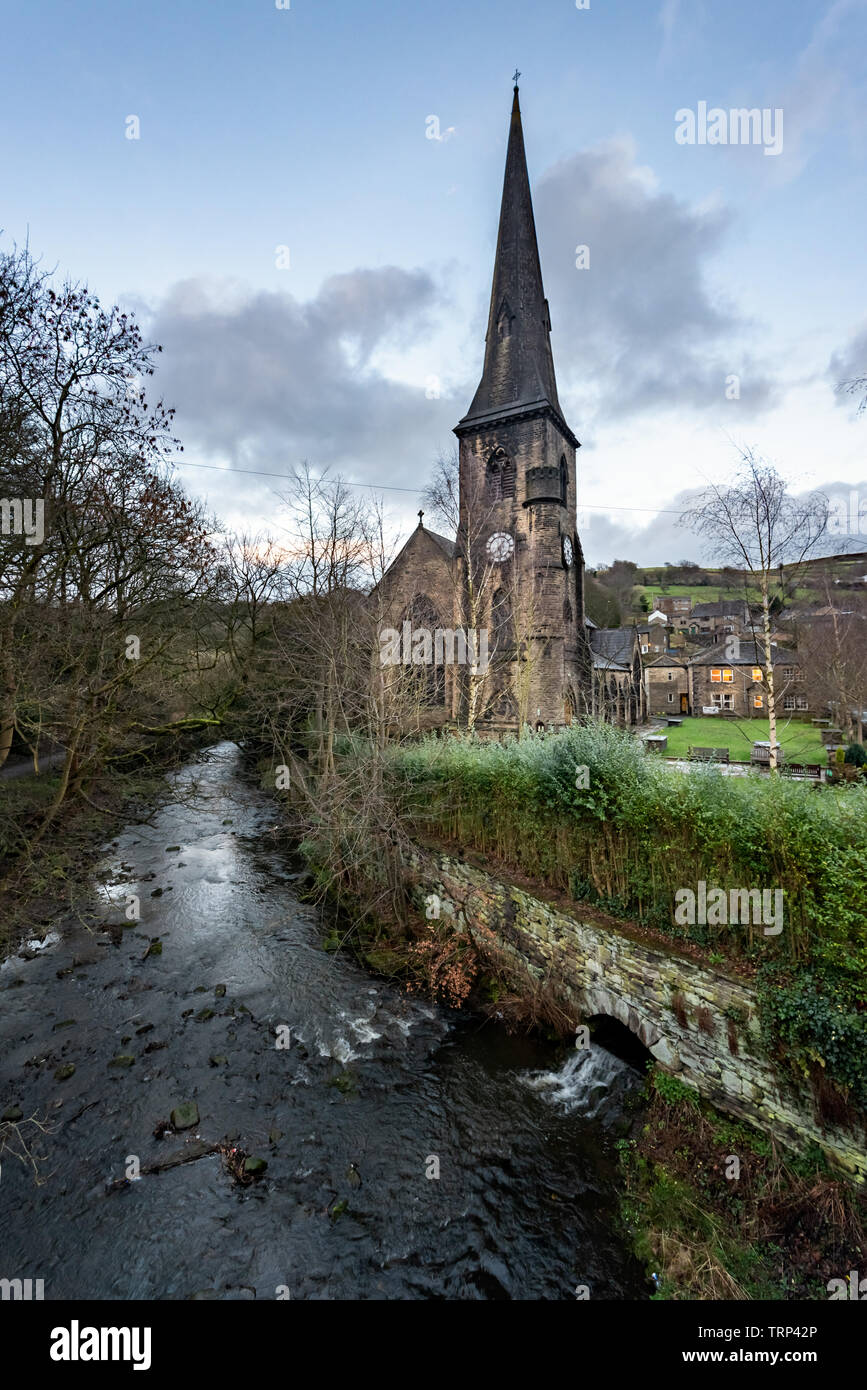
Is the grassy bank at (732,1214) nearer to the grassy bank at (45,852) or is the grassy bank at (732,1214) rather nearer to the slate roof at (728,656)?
the grassy bank at (45,852)


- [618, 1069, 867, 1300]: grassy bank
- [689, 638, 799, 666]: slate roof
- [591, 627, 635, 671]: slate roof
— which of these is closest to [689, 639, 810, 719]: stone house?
[689, 638, 799, 666]: slate roof

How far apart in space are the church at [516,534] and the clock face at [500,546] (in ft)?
0.15

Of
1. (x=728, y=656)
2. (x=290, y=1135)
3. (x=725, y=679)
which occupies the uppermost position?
(x=728, y=656)

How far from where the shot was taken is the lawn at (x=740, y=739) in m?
21.3

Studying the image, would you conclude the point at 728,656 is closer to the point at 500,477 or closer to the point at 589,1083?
the point at 500,477

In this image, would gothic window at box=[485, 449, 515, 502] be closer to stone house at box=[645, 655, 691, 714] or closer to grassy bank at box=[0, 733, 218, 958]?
grassy bank at box=[0, 733, 218, 958]

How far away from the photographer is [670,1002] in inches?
244

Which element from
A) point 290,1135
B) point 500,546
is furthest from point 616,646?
point 290,1135

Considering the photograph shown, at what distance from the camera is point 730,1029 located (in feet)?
18.3

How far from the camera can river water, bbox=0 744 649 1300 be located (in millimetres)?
4770

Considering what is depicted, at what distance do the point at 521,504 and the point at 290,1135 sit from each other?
20985mm

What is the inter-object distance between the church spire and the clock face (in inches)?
205
